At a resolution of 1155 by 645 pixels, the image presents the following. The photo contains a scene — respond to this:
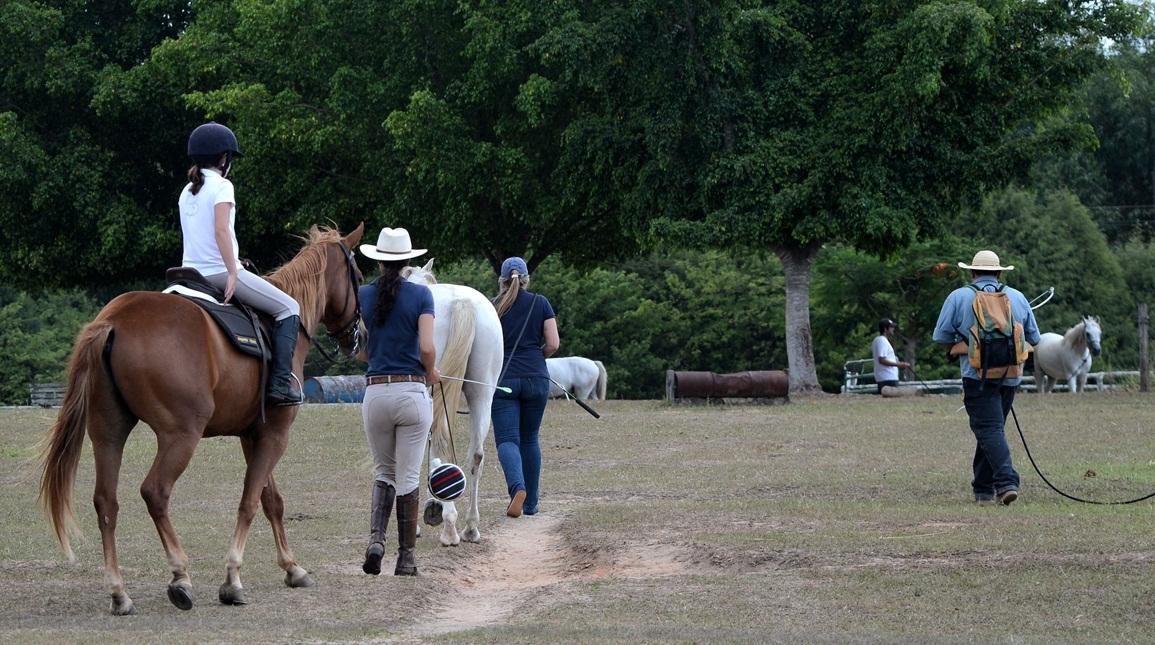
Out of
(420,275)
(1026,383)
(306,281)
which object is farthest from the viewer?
(1026,383)

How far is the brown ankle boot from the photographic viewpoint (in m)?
9.88

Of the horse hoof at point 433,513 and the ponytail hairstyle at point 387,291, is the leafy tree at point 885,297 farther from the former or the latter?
the ponytail hairstyle at point 387,291

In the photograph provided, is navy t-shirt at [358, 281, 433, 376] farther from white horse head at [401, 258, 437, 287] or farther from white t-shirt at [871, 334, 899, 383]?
white t-shirt at [871, 334, 899, 383]

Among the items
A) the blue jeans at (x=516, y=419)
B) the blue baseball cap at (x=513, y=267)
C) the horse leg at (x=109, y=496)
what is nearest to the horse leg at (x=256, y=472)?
the horse leg at (x=109, y=496)

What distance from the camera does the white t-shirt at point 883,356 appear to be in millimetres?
31297

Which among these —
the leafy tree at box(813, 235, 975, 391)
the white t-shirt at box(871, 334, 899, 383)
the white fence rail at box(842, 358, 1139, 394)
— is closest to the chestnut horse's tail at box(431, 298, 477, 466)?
the white t-shirt at box(871, 334, 899, 383)

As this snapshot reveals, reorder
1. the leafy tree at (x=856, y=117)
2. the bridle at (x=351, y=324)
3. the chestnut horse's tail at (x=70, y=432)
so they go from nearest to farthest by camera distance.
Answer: the chestnut horse's tail at (x=70, y=432), the bridle at (x=351, y=324), the leafy tree at (x=856, y=117)

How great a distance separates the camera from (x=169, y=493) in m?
8.48

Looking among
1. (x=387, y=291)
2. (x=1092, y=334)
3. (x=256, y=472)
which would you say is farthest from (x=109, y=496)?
(x=1092, y=334)

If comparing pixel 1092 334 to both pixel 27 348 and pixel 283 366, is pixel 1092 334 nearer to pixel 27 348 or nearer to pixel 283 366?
pixel 283 366

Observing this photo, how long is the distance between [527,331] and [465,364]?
3.78 feet

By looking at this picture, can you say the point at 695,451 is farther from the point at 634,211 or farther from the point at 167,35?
the point at 167,35

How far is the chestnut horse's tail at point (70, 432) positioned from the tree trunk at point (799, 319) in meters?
27.1

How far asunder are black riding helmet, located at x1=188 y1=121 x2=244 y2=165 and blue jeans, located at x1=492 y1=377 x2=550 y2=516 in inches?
165
